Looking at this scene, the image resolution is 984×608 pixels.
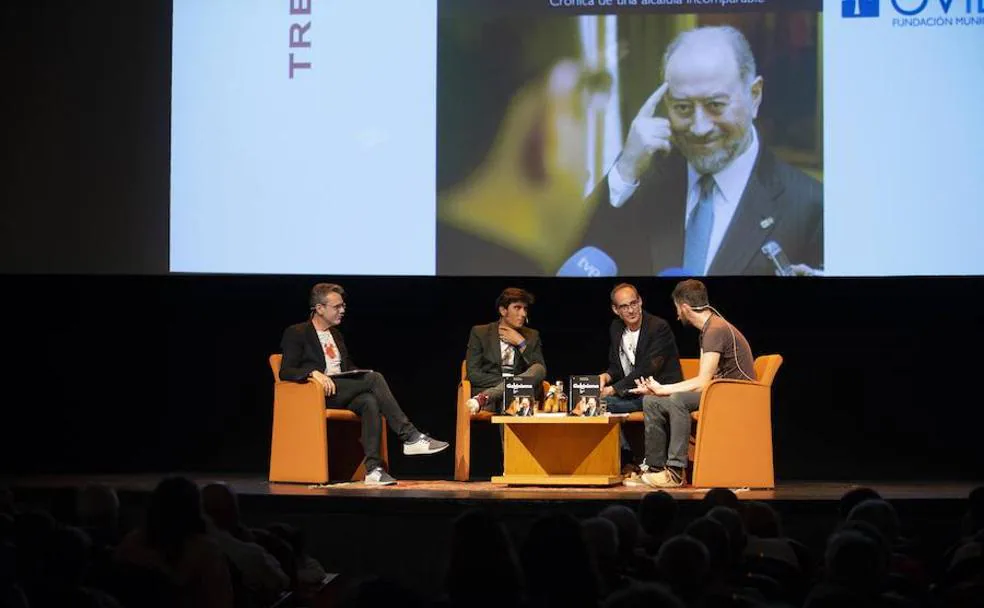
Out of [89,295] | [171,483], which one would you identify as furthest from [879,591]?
[89,295]

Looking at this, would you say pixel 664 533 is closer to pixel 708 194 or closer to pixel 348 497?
pixel 348 497

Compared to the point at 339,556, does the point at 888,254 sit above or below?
above

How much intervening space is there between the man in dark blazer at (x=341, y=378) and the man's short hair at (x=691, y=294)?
54.7 inches

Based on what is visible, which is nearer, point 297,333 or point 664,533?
point 664,533

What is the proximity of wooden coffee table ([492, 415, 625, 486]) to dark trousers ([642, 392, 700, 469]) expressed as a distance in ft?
0.50

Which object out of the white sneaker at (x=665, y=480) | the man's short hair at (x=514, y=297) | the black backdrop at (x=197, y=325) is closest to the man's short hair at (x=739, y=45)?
the black backdrop at (x=197, y=325)

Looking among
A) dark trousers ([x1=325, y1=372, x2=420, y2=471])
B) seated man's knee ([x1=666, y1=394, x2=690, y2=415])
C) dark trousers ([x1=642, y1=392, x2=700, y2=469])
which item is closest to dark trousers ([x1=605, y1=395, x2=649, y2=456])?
dark trousers ([x1=642, y1=392, x2=700, y2=469])

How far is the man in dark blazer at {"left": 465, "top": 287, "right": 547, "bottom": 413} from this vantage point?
7.00 m

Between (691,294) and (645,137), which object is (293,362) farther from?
(645,137)

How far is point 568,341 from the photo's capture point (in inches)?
307

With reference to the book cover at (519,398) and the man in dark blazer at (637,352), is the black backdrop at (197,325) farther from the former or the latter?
the book cover at (519,398)

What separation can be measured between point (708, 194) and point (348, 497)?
261cm

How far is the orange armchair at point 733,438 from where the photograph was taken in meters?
6.41

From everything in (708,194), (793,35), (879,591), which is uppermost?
(793,35)
